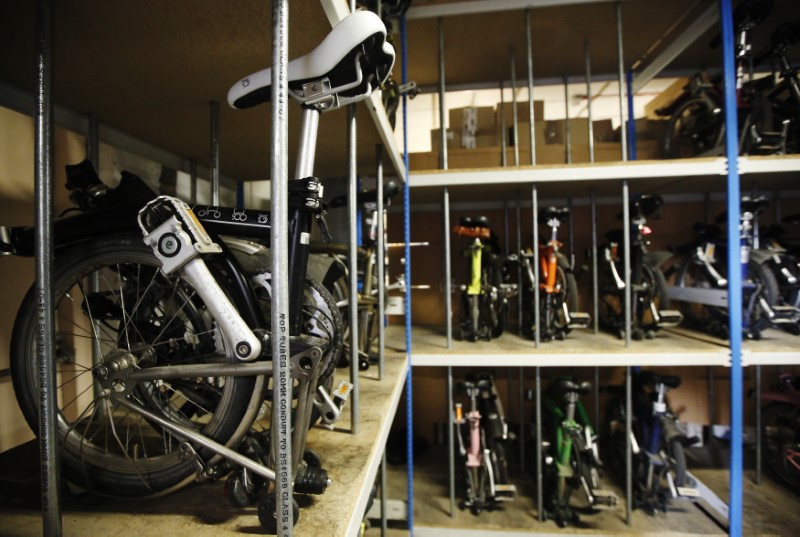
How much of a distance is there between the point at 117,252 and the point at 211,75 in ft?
1.59

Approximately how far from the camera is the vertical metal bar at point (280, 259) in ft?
1.30

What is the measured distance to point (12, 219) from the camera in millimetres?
836

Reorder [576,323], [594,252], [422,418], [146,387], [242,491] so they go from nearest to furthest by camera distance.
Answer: [242,491]
[146,387]
[576,323]
[594,252]
[422,418]

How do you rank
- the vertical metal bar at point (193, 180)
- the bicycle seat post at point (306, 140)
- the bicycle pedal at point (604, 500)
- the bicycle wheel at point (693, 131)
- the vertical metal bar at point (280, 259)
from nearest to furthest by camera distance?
the vertical metal bar at point (280, 259)
the bicycle seat post at point (306, 140)
the vertical metal bar at point (193, 180)
the bicycle pedal at point (604, 500)
the bicycle wheel at point (693, 131)

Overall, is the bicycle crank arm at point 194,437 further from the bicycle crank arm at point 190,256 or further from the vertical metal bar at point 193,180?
the vertical metal bar at point 193,180

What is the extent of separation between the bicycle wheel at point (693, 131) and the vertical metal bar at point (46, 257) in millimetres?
2479

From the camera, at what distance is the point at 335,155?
56.0 inches

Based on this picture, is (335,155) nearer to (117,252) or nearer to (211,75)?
(211,75)

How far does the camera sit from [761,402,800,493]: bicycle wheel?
5.70 feet

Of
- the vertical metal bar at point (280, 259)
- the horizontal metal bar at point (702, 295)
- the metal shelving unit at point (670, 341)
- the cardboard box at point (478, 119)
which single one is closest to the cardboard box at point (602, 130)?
the metal shelving unit at point (670, 341)

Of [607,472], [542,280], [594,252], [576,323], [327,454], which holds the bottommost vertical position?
[607,472]

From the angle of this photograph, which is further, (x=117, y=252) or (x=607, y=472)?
(x=607, y=472)

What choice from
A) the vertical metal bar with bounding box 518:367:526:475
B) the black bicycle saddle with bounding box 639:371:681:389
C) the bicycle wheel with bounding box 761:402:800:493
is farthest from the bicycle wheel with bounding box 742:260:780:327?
the vertical metal bar with bounding box 518:367:526:475

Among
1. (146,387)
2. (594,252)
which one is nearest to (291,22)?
(146,387)
